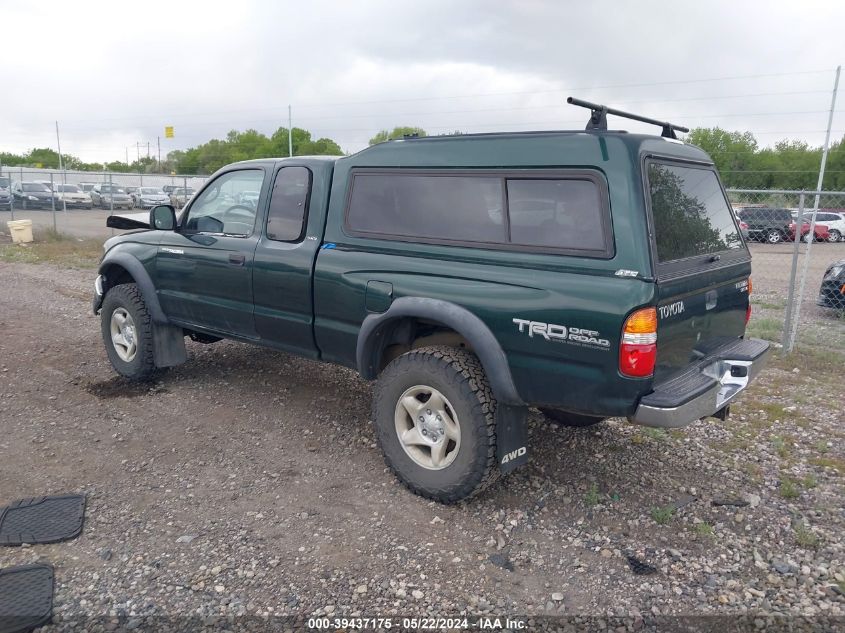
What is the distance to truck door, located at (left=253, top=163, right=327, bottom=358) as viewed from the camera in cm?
446

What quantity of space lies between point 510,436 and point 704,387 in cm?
104

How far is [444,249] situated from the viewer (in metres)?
3.81

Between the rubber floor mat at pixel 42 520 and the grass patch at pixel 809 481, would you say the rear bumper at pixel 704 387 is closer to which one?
the grass patch at pixel 809 481

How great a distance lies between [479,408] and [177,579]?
170cm

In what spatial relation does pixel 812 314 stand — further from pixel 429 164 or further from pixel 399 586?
pixel 399 586

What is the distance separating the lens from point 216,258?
4996 millimetres

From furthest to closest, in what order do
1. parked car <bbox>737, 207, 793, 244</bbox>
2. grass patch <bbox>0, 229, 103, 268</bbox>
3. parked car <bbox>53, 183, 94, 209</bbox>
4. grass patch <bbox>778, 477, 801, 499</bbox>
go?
parked car <bbox>53, 183, 94, 209</bbox>
grass patch <bbox>0, 229, 103, 268</bbox>
parked car <bbox>737, 207, 793, 244</bbox>
grass patch <bbox>778, 477, 801, 499</bbox>

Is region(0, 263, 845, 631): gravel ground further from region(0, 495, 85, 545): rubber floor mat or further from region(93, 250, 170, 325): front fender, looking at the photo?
region(93, 250, 170, 325): front fender

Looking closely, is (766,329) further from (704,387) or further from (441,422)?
(441,422)

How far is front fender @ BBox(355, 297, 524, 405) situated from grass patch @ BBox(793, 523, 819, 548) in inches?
65.0

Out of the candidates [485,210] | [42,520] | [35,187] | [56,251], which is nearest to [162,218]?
[42,520]

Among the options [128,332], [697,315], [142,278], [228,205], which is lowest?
[128,332]

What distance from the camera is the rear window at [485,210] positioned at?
3.32 m

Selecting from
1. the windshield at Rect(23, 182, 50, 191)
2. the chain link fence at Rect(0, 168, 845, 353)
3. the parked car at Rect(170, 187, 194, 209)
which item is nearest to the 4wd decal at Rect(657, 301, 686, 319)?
the chain link fence at Rect(0, 168, 845, 353)
